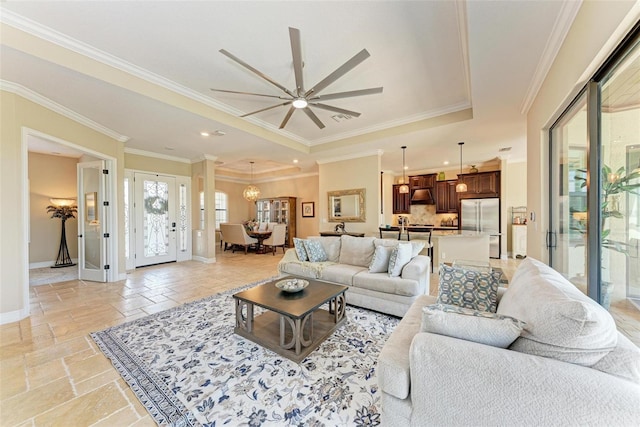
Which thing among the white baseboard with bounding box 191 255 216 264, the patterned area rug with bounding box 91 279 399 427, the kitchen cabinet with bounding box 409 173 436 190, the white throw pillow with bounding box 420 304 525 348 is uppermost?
the kitchen cabinet with bounding box 409 173 436 190

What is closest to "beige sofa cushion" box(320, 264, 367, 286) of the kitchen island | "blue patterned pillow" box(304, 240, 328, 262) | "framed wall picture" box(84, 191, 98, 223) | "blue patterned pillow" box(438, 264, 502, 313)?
"blue patterned pillow" box(304, 240, 328, 262)

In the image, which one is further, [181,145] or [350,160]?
[350,160]

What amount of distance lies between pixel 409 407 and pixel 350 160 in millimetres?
5463

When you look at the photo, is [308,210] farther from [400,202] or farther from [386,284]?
[386,284]

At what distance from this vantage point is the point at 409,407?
1.20 m

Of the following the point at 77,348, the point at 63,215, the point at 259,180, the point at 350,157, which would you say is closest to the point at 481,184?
the point at 350,157

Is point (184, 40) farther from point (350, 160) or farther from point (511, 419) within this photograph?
point (350, 160)

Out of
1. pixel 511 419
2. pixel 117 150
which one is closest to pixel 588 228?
pixel 511 419

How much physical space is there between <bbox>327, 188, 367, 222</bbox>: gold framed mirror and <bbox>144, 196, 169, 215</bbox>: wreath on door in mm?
4299

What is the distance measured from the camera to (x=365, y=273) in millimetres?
3311

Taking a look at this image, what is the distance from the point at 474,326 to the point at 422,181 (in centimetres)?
758

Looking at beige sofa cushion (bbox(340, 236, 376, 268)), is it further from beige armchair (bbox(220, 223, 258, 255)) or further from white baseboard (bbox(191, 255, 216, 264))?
beige armchair (bbox(220, 223, 258, 255))

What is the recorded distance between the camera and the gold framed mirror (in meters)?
5.98

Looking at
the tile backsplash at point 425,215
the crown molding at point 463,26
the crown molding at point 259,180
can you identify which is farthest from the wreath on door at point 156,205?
the tile backsplash at point 425,215
